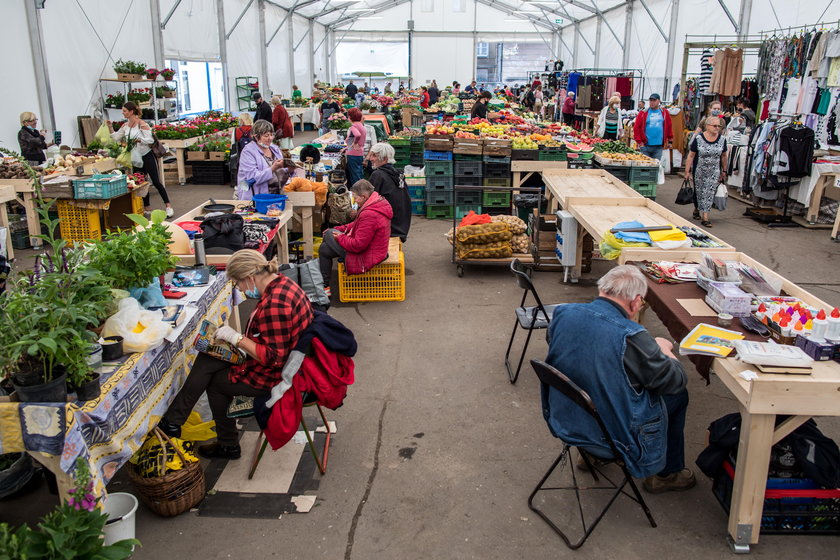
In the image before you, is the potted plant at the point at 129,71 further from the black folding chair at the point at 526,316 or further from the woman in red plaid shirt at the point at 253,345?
the woman in red plaid shirt at the point at 253,345

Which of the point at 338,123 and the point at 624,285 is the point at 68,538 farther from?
the point at 338,123

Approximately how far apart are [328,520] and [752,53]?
15060 mm

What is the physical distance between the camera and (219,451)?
4016mm

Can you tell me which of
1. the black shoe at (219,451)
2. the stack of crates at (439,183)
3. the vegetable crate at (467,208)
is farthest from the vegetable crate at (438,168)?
the black shoe at (219,451)

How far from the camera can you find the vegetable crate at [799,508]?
10.9 feet

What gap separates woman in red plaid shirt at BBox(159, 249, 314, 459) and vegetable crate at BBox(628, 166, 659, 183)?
7.98 meters

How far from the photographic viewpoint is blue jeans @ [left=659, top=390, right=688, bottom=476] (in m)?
3.42

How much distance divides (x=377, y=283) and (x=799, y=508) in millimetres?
4298

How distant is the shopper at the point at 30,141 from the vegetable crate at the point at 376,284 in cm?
597

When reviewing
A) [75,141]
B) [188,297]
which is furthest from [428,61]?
[188,297]

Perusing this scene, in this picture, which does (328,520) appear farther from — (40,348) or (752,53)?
(752,53)

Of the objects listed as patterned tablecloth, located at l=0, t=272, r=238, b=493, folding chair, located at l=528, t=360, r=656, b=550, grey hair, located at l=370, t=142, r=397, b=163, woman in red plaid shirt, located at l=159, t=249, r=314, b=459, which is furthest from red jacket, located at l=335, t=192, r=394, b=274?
folding chair, located at l=528, t=360, r=656, b=550

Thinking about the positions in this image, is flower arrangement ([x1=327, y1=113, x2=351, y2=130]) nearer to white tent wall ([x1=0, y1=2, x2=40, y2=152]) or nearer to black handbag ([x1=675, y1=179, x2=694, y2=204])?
white tent wall ([x1=0, y1=2, x2=40, y2=152])

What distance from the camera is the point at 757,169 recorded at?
11.0 m
